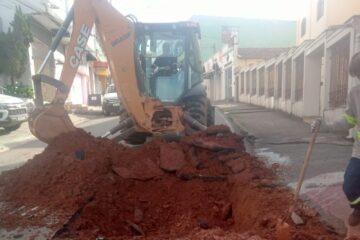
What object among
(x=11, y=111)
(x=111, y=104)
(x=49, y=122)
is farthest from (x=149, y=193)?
(x=111, y=104)

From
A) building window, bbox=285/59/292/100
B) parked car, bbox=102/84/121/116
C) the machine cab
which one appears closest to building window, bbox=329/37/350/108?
the machine cab

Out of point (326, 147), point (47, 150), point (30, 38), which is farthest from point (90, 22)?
point (30, 38)

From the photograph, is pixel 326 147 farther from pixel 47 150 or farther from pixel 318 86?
pixel 318 86

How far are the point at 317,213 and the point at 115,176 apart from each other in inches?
107

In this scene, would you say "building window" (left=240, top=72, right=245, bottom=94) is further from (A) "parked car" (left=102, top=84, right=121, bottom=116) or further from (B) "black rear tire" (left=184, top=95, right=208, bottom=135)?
(B) "black rear tire" (left=184, top=95, right=208, bottom=135)

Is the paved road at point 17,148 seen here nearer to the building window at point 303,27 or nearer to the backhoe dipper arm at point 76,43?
the backhoe dipper arm at point 76,43

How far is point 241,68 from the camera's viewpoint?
106 feet

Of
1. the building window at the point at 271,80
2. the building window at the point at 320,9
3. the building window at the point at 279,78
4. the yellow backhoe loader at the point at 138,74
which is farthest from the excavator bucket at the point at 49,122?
the building window at the point at 320,9

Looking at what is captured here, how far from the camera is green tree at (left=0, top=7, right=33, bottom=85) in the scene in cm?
1562

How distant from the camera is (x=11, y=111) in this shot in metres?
12.1

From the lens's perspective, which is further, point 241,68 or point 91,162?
point 241,68

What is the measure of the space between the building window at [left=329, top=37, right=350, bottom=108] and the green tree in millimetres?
12685

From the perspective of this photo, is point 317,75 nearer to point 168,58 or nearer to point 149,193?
point 168,58

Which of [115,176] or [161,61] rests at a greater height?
[161,61]
